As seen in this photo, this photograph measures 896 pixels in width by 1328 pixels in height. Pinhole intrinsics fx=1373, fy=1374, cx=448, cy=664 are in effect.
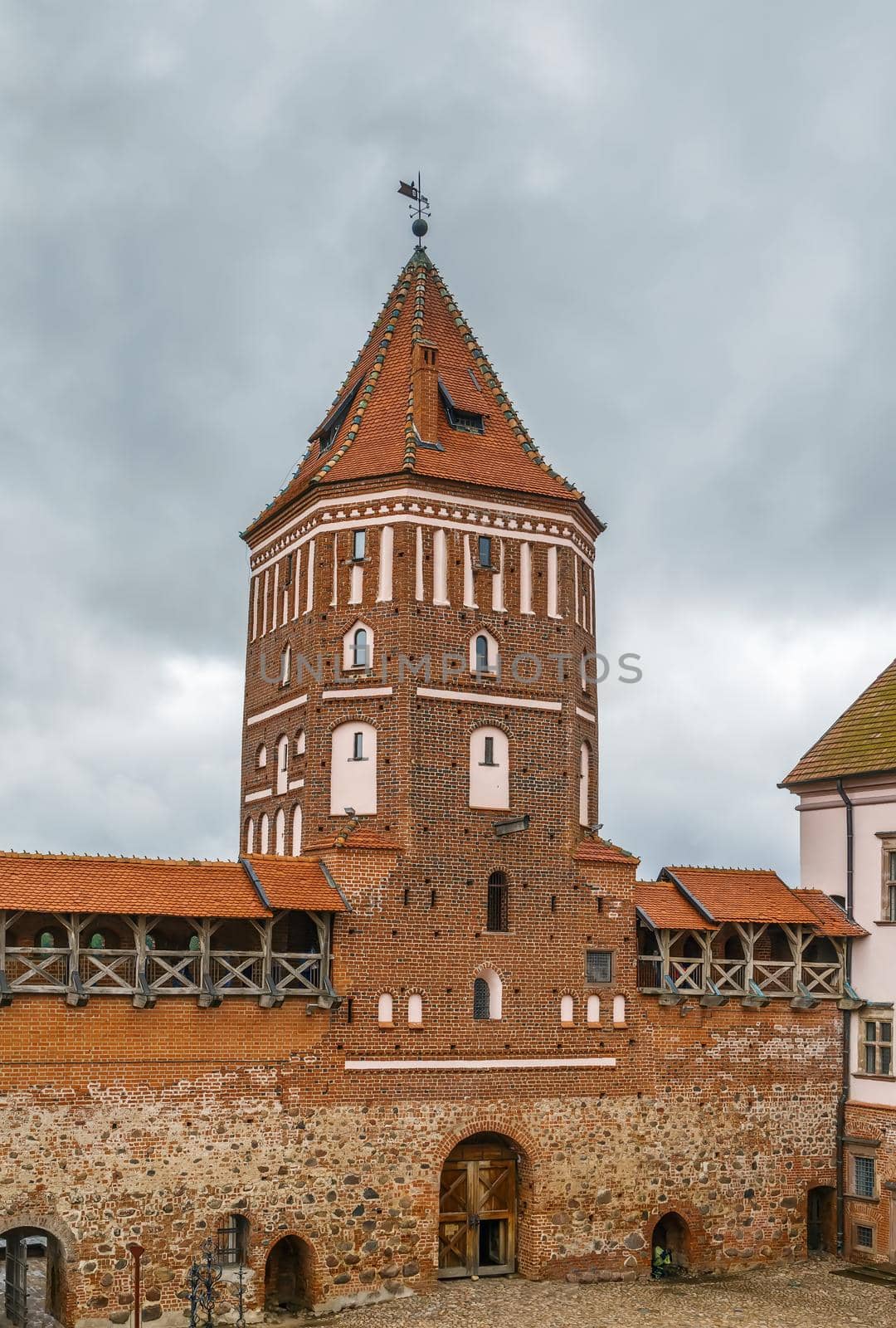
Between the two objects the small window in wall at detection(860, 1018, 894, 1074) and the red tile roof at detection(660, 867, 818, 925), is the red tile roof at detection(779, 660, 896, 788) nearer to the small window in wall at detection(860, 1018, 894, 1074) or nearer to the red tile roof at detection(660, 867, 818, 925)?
the red tile roof at detection(660, 867, 818, 925)

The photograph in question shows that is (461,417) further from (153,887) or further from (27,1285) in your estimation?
(27,1285)

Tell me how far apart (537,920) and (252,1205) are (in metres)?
7.33

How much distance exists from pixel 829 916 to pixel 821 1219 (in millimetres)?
6126

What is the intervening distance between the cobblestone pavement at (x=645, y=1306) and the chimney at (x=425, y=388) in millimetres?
16118

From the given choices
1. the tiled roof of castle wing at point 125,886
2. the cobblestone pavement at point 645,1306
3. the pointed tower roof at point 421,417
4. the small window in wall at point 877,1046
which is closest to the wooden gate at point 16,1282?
the cobblestone pavement at point 645,1306

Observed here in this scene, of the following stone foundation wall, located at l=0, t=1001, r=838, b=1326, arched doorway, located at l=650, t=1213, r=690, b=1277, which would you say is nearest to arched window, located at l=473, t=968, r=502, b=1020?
stone foundation wall, located at l=0, t=1001, r=838, b=1326

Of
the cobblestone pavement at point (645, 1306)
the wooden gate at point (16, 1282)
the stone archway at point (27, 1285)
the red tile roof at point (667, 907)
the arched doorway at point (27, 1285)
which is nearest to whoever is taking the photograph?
the stone archway at point (27, 1285)

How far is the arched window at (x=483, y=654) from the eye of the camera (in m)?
26.8

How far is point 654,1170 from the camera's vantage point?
26328mm

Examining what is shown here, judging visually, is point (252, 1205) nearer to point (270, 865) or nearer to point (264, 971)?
point (264, 971)

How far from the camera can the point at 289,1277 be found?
24156 millimetres

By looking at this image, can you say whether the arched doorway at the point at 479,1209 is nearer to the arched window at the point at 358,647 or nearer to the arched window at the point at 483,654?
the arched window at the point at 483,654

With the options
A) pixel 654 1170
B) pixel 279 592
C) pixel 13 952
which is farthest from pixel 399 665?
pixel 654 1170

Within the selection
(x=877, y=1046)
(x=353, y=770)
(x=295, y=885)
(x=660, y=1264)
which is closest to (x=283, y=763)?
(x=353, y=770)
